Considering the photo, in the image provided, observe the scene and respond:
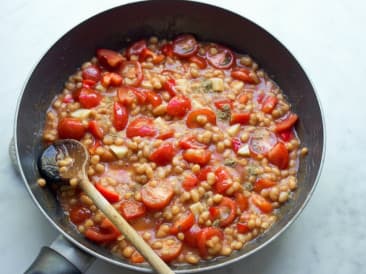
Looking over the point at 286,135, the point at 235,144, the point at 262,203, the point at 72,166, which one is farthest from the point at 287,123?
the point at 72,166

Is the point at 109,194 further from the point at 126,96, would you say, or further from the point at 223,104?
the point at 223,104

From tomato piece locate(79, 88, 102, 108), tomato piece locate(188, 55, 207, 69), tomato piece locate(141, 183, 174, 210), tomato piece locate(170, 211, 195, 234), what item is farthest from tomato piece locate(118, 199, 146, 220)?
tomato piece locate(188, 55, 207, 69)

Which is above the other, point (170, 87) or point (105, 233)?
point (170, 87)

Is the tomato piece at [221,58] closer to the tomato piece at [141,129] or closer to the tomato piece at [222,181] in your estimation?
the tomato piece at [141,129]

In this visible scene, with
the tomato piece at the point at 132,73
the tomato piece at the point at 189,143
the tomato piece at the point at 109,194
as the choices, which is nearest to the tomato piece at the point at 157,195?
the tomato piece at the point at 109,194

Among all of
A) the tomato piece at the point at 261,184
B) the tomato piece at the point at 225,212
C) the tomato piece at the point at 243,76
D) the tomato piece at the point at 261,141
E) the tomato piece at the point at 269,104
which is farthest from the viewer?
the tomato piece at the point at 243,76

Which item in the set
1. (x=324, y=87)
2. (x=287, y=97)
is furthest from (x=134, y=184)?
(x=324, y=87)
